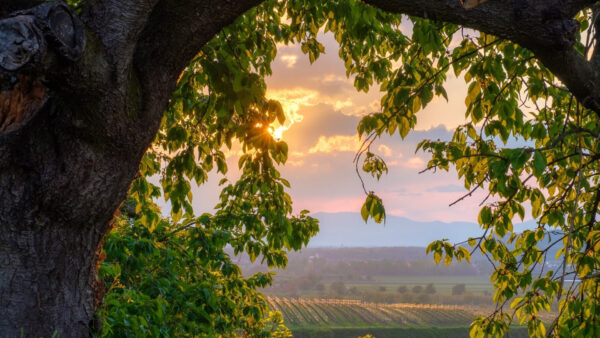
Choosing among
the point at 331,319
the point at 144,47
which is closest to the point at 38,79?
the point at 144,47

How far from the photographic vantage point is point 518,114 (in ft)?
13.7

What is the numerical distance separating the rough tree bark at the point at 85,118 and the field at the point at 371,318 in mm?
75639

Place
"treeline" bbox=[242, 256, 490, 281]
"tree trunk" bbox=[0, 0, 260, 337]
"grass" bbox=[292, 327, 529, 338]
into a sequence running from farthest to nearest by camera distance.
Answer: "treeline" bbox=[242, 256, 490, 281]
"grass" bbox=[292, 327, 529, 338]
"tree trunk" bbox=[0, 0, 260, 337]

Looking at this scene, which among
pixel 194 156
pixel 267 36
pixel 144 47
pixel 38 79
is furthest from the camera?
pixel 267 36

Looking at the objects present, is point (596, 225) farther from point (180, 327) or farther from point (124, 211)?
point (124, 211)

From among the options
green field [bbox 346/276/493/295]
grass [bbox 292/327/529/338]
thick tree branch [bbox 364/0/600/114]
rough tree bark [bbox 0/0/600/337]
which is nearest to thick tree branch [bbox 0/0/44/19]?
rough tree bark [bbox 0/0/600/337]

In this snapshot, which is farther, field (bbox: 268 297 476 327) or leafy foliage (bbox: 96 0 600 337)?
field (bbox: 268 297 476 327)

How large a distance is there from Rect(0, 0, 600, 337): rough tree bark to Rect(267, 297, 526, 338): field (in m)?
75.6

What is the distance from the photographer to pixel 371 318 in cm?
9412

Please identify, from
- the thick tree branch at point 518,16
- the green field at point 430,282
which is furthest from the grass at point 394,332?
the thick tree branch at point 518,16

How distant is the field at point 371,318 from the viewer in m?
75.4

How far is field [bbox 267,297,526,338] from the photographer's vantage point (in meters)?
75.4

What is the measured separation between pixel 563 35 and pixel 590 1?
0.23 m

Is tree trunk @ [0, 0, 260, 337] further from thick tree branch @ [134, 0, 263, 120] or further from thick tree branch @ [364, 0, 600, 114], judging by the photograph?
thick tree branch @ [364, 0, 600, 114]
